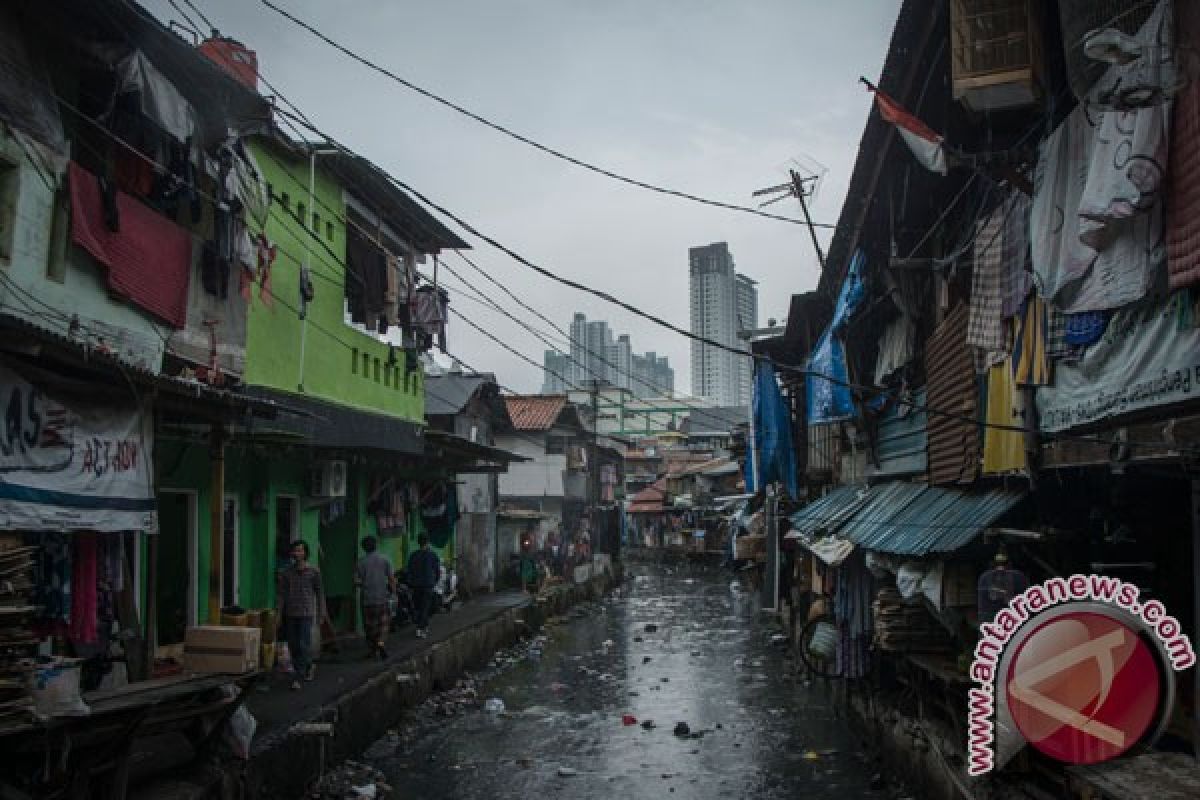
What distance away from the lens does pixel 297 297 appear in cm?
1437

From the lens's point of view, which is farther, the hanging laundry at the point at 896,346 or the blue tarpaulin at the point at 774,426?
the blue tarpaulin at the point at 774,426

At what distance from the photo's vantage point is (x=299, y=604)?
12.1m

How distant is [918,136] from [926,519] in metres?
4.24

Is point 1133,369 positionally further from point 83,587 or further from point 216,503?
point 83,587

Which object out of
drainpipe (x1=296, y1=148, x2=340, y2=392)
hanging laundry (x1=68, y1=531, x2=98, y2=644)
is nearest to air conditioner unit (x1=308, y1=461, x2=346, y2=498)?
drainpipe (x1=296, y1=148, x2=340, y2=392)

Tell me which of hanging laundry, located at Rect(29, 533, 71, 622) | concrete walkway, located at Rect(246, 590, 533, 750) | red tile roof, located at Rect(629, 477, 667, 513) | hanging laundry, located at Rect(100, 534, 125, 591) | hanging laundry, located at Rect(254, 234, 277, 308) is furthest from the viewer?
red tile roof, located at Rect(629, 477, 667, 513)

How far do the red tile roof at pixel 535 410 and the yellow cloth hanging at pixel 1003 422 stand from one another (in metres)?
29.5

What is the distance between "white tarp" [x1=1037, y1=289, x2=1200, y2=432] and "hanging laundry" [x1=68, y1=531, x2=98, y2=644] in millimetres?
7759

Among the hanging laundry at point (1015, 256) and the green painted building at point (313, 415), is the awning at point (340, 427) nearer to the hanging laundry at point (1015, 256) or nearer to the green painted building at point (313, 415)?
the green painted building at point (313, 415)

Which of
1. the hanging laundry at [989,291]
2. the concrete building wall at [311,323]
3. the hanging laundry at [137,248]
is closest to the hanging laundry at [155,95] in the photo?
the hanging laundry at [137,248]

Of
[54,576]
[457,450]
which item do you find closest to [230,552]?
[54,576]

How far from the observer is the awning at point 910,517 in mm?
8023

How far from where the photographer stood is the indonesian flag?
6.70m

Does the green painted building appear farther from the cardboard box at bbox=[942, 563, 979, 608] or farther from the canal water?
the cardboard box at bbox=[942, 563, 979, 608]
